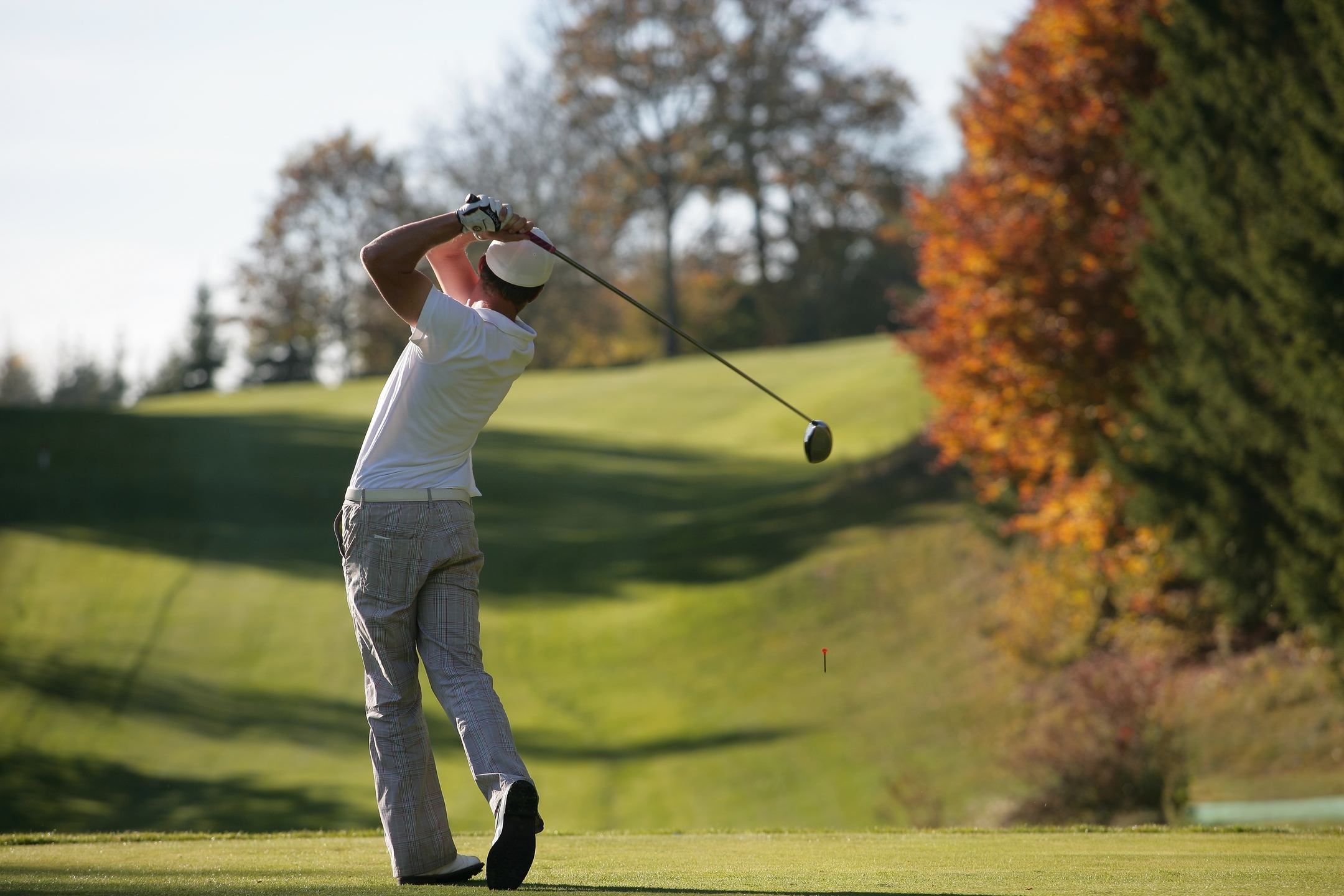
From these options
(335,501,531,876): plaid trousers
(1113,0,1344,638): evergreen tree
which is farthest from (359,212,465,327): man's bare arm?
(1113,0,1344,638): evergreen tree

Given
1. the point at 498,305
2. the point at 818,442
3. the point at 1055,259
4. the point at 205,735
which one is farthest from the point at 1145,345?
the point at 205,735

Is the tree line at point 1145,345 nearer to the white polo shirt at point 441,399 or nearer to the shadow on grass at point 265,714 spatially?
the shadow on grass at point 265,714

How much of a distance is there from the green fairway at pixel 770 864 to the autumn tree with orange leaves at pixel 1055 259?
26.9 ft

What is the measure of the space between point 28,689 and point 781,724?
8628mm

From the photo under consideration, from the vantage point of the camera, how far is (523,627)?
→ 18922 millimetres

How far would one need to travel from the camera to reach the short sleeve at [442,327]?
14.2 ft

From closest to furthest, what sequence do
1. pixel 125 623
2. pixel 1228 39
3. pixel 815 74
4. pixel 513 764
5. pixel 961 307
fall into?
pixel 513 764 < pixel 1228 39 < pixel 961 307 < pixel 125 623 < pixel 815 74

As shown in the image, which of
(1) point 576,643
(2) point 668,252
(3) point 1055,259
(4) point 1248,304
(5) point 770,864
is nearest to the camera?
(5) point 770,864

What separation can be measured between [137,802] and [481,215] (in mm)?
11180

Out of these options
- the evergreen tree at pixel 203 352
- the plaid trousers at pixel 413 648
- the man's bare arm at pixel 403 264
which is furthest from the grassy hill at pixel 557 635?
the evergreen tree at pixel 203 352

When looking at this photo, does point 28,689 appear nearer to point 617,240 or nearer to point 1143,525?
point 1143,525

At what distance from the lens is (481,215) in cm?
440

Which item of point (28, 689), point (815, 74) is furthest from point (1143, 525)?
point (815, 74)

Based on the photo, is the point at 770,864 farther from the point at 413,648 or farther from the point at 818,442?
the point at 818,442
